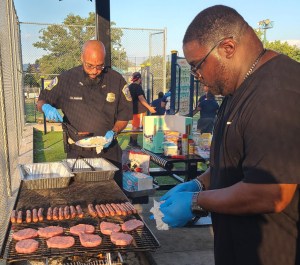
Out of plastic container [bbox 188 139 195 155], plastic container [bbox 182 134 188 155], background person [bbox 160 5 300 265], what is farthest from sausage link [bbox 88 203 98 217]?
plastic container [bbox 188 139 195 155]

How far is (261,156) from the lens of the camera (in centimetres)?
128

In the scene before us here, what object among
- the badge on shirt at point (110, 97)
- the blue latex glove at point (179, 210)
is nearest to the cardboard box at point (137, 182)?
the badge on shirt at point (110, 97)

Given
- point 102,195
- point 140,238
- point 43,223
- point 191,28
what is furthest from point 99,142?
point 191,28

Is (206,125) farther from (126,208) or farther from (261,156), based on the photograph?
(261,156)

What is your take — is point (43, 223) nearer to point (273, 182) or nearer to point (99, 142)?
point (99, 142)

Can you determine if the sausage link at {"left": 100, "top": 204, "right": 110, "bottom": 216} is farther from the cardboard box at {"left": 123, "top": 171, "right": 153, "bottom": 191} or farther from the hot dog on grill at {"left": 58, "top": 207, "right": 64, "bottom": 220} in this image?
the cardboard box at {"left": 123, "top": 171, "right": 153, "bottom": 191}

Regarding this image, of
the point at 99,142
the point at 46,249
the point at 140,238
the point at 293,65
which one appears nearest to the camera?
the point at 293,65

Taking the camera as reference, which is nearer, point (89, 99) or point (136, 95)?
point (89, 99)

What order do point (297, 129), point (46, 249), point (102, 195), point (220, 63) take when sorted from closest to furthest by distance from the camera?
point (297, 129)
point (220, 63)
point (46, 249)
point (102, 195)

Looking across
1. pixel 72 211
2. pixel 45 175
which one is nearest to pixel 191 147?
pixel 45 175

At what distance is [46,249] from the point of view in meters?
2.03

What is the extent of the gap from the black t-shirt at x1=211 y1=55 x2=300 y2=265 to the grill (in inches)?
25.2

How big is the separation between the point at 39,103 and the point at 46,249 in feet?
7.98

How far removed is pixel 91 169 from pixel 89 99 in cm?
97
